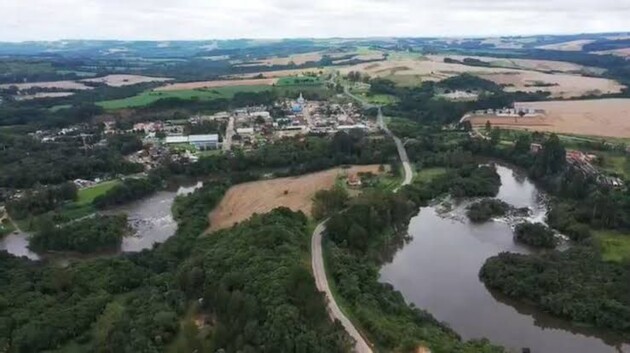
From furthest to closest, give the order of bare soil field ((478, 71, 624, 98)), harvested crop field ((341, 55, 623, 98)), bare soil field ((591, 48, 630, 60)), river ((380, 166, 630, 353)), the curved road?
bare soil field ((591, 48, 630, 60))
harvested crop field ((341, 55, 623, 98))
bare soil field ((478, 71, 624, 98))
river ((380, 166, 630, 353))
the curved road

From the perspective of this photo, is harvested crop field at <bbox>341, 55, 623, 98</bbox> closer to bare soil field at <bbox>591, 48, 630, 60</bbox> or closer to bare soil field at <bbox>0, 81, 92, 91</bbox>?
bare soil field at <bbox>591, 48, 630, 60</bbox>

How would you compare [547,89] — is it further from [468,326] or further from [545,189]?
[468,326]

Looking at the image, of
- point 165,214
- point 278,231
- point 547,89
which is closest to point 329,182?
point 165,214

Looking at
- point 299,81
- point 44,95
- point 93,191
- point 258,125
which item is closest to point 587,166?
point 258,125

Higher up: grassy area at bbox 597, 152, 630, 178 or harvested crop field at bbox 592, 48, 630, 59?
harvested crop field at bbox 592, 48, 630, 59

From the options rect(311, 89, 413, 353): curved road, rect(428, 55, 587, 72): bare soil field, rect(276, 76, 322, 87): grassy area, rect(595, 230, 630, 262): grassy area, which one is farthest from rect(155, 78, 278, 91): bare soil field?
rect(595, 230, 630, 262): grassy area
